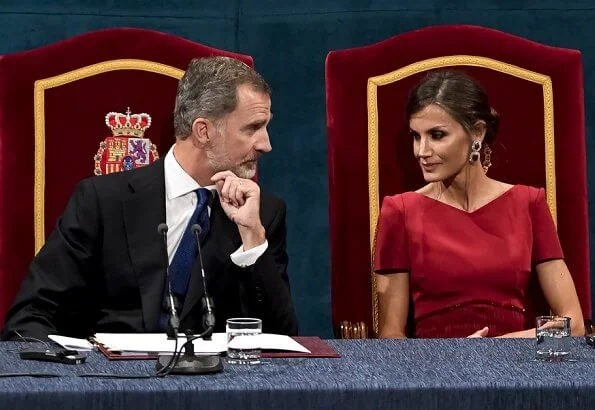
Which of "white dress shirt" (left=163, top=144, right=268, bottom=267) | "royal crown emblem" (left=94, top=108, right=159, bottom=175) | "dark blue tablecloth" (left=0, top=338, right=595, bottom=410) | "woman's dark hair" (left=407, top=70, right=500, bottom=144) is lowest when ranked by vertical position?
"dark blue tablecloth" (left=0, top=338, right=595, bottom=410)

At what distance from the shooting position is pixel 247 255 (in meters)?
2.17

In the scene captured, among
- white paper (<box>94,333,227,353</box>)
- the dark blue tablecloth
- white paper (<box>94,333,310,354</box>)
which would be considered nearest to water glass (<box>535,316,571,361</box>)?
the dark blue tablecloth

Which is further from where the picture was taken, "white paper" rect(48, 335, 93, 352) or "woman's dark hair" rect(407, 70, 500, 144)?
"woman's dark hair" rect(407, 70, 500, 144)

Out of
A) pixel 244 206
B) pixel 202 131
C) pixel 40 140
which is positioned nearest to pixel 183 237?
pixel 244 206

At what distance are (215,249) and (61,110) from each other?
0.51 m

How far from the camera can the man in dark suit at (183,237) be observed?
2.18 m

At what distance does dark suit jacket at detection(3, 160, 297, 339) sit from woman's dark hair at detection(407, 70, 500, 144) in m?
0.50

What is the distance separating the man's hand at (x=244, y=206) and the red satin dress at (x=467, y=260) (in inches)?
16.2

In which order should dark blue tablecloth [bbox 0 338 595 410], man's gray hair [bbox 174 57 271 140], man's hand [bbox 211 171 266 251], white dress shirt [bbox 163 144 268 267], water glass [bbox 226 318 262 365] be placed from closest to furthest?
dark blue tablecloth [bbox 0 338 595 410], water glass [bbox 226 318 262 365], man's hand [bbox 211 171 266 251], white dress shirt [bbox 163 144 268 267], man's gray hair [bbox 174 57 271 140]

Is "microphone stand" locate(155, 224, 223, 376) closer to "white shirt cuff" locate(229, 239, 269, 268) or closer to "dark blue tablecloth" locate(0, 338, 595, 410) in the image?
"dark blue tablecloth" locate(0, 338, 595, 410)

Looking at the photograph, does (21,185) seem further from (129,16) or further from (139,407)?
(139,407)

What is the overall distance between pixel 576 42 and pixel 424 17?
44 cm

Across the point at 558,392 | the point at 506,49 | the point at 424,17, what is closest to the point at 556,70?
the point at 506,49

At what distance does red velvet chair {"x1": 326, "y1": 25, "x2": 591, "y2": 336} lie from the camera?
98.3 inches
